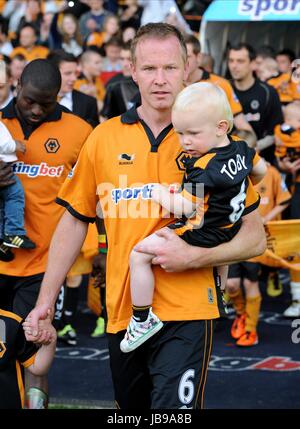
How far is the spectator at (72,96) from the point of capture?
9.47 metres

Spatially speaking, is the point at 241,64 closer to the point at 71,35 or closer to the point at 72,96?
the point at 72,96

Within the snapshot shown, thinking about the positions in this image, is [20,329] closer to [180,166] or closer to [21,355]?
[21,355]

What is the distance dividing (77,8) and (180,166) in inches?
519

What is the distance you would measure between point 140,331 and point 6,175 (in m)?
1.96

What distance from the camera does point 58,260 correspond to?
5078 mm

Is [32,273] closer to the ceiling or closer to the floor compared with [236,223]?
closer to the floor

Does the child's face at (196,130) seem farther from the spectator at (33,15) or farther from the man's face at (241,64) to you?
the spectator at (33,15)

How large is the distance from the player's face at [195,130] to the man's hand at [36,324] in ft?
3.80

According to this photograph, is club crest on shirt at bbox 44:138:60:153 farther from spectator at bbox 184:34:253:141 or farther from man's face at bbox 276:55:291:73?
man's face at bbox 276:55:291:73

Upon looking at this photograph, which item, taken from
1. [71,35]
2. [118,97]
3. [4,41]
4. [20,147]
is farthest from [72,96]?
[4,41]

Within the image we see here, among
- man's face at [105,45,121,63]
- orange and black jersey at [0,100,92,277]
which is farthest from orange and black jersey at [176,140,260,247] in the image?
man's face at [105,45,121,63]

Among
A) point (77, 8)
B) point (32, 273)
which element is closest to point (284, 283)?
point (32, 273)

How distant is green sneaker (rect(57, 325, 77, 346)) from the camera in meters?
9.47

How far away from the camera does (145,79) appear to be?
4.82 meters
